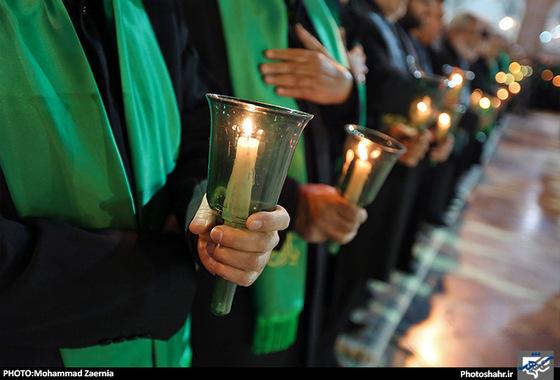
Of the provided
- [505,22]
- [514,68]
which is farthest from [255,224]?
[505,22]

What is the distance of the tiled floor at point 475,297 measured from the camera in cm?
250

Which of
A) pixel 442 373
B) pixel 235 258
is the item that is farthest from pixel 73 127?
pixel 442 373

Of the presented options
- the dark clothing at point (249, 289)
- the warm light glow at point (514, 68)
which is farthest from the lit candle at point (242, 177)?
the warm light glow at point (514, 68)

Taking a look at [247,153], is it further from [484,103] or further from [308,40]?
[484,103]

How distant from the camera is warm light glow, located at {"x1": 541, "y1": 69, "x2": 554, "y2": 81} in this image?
63.7 feet

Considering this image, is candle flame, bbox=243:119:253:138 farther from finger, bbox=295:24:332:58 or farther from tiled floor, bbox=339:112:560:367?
tiled floor, bbox=339:112:560:367

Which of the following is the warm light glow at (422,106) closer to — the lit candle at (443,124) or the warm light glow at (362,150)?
the lit candle at (443,124)

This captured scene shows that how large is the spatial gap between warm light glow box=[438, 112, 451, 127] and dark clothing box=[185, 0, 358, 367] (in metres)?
0.83

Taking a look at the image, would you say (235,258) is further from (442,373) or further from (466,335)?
(466,335)

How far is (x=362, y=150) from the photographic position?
3.51 ft

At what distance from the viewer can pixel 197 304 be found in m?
1.33

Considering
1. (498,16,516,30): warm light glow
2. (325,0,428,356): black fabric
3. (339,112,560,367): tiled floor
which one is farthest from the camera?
(498,16,516,30): warm light glow

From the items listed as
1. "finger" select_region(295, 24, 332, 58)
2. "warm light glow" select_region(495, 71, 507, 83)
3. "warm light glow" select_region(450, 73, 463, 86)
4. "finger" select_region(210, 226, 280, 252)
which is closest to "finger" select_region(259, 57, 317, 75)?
"finger" select_region(295, 24, 332, 58)

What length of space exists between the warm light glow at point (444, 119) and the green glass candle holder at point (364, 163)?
1.17 m
